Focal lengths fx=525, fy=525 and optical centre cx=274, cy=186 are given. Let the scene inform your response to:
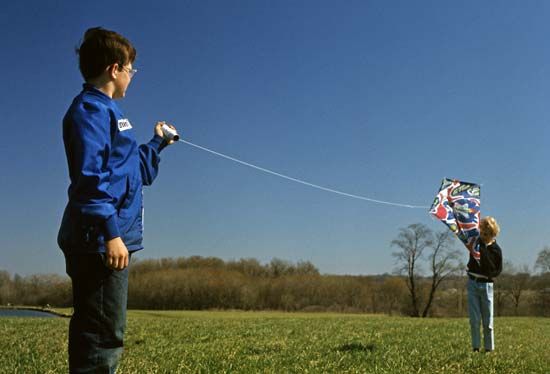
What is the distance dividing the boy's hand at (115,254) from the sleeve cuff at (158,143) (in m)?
1.19

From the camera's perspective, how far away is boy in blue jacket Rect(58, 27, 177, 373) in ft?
10.4

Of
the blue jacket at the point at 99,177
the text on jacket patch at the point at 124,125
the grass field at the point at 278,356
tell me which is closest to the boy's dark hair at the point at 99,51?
the blue jacket at the point at 99,177

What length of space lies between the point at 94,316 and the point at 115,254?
0.42 m

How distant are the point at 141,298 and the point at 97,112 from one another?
72659 millimetres

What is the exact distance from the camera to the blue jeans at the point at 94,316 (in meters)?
3.22

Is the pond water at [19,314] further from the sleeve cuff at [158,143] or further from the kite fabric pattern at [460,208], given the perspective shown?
the sleeve cuff at [158,143]

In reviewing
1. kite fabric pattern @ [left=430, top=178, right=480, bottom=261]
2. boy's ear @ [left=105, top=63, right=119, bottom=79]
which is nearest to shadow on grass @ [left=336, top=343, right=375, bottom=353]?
kite fabric pattern @ [left=430, top=178, right=480, bottom=261]

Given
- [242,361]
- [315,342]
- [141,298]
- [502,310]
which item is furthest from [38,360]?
[502,310]

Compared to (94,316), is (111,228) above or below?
above

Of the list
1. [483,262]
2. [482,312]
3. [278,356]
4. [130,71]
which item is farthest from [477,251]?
[130,71]

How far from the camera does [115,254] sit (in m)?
3.20

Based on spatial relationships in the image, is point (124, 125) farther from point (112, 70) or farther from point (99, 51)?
point (99, 51)

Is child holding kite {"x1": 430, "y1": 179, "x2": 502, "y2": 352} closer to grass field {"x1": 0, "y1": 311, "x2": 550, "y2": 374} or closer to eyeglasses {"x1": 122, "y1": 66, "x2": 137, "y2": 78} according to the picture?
grass field {"x1": 0, "y1": 311, "x2": 550, "y2": 374}

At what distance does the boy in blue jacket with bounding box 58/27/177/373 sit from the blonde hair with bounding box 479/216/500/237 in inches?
284
